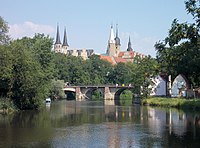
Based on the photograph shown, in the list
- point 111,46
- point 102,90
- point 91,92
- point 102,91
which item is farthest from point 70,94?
point 111,46

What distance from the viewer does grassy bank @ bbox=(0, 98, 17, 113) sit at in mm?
40684

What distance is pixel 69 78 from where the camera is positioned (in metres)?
108

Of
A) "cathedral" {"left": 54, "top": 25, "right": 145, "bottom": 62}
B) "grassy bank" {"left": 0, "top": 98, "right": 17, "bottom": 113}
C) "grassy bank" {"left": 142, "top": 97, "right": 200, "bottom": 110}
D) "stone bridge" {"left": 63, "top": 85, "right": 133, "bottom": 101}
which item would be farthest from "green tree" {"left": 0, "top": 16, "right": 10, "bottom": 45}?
"cathedral" {"left": 54, "top": 25, "right": 145, "bottom": 62}

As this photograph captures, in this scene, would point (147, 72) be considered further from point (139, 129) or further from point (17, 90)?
point (139, 129)

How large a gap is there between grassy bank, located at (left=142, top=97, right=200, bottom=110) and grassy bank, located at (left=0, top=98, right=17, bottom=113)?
20642 mm

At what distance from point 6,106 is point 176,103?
2192 cm

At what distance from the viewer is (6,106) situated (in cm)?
4125

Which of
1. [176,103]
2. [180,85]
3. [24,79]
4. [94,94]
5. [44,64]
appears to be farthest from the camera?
[94,94]

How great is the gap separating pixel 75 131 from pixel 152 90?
46912 millimetres

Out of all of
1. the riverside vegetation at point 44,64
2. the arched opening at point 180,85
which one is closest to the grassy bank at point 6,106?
the riverside vegetation at point 44,64

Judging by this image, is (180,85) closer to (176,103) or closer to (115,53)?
(176,103)

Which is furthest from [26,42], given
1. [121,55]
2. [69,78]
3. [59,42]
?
[121,55]

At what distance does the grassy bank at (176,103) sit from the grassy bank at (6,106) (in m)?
20.6

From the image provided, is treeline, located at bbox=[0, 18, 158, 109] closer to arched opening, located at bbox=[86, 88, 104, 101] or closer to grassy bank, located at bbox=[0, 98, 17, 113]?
grassy bank, located at bbox=[0, 98, 17, 113]
